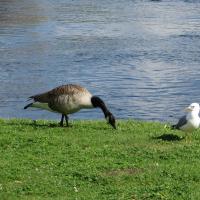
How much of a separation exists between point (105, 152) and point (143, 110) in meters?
11.1

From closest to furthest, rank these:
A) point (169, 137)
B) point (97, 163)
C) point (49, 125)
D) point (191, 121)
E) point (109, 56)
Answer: point (97, 163) → point (191, 121) → point (169, 137) → point (49, 125) → point (109, 56)

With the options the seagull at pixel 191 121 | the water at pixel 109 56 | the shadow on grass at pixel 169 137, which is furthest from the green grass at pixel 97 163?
the water at pixel 109 56

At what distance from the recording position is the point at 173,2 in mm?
60250

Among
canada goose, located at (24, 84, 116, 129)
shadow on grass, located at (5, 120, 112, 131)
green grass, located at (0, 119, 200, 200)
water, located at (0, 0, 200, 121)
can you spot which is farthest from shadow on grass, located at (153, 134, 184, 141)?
water, located at (0, 0, 200, 121)

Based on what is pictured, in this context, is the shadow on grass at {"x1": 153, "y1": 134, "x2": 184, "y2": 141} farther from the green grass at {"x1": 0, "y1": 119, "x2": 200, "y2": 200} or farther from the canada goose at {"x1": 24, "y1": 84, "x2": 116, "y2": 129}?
the canada goose at {"x1": 24, "y1": 84, "x2": 116, "y2": 129}

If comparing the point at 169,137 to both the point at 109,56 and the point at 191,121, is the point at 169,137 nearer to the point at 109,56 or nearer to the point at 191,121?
the point at 191,121

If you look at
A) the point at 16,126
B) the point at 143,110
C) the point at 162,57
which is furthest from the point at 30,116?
the point at 162,57

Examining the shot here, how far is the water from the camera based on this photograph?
25656 mm

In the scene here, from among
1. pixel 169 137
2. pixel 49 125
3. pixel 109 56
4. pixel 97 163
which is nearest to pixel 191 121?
pixel 169 137

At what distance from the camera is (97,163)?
12086 mm

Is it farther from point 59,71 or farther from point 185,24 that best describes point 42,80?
point 185,24

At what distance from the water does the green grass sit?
286 inches

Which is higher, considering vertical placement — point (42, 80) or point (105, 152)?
point (105, 152)

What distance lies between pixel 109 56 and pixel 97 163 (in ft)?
78.8
